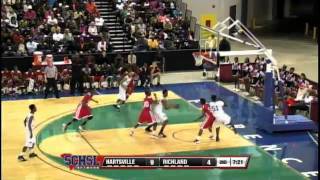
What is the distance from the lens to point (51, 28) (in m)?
26.6

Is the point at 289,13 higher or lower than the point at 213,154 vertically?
higher

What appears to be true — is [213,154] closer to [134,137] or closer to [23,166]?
[134,137]

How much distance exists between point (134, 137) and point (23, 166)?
3.85 meters

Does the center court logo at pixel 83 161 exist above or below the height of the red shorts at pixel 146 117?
below

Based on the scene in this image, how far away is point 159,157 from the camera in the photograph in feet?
47.4

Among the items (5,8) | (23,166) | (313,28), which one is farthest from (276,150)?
(313,28)

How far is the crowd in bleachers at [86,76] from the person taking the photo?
74.6 ft

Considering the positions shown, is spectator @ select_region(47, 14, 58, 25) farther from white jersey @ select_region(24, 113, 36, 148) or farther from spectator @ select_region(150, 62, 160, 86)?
white jersey @ select_region(24, 113, 36, 148)

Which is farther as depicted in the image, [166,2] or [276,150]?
[166,2]

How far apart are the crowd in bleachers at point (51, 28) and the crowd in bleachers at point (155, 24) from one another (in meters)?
1.51

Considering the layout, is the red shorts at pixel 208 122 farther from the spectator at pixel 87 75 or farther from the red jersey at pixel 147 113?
the spectator at pixel 87 75

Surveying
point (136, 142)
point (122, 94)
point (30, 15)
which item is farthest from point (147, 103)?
point (30, 15)

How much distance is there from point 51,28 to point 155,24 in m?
5.45

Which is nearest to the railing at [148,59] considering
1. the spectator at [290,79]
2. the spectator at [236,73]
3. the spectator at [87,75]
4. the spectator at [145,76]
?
the spectator at [87,75]
